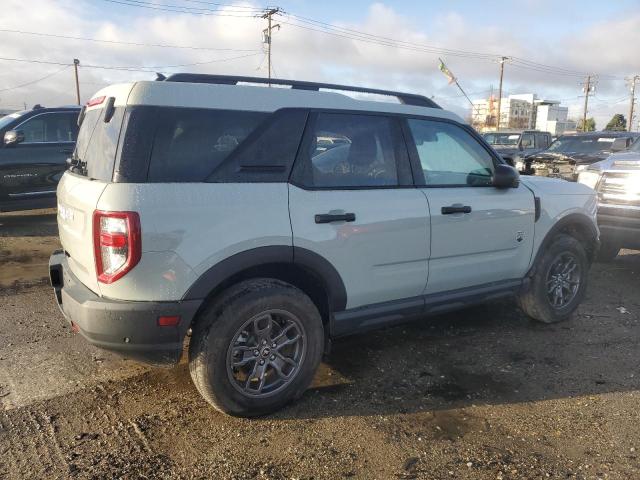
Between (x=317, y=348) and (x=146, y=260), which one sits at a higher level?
(x=146, y=260)

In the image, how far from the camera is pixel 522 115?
105812 mm

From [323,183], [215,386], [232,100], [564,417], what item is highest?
[232,100]

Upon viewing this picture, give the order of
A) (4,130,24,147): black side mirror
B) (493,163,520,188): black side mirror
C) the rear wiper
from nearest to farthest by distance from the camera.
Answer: the rear wiper < (493,163,520,188): black side mirror < (4,130,24,147): black side mirror

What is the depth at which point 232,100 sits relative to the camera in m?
3.11

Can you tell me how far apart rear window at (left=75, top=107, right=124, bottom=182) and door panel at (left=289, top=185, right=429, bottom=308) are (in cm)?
101

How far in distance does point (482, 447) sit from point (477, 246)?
1596mm

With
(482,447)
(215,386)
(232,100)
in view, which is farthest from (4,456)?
(482,447)

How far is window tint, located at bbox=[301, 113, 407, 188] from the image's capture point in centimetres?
335

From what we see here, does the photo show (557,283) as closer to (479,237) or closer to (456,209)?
(479,237)

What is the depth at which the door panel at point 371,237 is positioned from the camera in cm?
323

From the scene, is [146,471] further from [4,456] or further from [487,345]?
[487,345]

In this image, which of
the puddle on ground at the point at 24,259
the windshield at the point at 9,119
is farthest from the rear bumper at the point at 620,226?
the windshield at the point at 9,119

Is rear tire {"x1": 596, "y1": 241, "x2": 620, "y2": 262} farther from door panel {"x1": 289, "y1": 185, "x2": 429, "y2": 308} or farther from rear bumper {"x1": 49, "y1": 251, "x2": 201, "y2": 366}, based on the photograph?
rear bumper {"x1": 49, "y1": 251, "x2": 201, "y2": 366}

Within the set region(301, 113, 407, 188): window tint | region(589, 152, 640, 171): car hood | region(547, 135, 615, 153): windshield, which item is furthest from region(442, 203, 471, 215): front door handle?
region(547, 135, 615, 153): windshield
